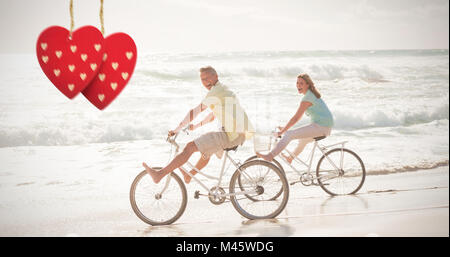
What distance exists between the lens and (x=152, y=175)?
3.42 meters

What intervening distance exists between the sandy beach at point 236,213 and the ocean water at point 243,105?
2.97 ft

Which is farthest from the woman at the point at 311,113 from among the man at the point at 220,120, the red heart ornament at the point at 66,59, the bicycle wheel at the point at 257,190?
the red heart ornament at the point at 66,59

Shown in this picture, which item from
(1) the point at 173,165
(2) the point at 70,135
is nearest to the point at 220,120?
(1) the point at 173,165

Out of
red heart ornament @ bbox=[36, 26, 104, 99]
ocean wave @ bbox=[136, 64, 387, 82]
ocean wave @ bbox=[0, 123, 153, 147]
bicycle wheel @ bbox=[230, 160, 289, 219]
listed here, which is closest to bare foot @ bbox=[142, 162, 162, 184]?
bicycle wheel @ bbox=[230, 160, 289, 219]

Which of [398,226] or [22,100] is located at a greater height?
[22,100]

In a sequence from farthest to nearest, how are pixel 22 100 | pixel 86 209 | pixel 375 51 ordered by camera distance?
pixel 375 51, pixel 22 100, pixel 86 209

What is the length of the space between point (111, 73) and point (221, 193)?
127cm

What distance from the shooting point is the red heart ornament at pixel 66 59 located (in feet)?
11.2

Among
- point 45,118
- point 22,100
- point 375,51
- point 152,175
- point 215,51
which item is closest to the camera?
point 152,175

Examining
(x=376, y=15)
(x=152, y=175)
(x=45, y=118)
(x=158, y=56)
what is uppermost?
(x=376, y=15)

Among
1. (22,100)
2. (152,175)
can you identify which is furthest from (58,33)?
(22,100)

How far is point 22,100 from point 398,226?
10.2m

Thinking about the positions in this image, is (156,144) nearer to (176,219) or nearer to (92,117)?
(92,117)

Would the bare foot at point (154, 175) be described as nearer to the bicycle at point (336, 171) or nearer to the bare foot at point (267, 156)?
the bare foot at point (267, 156)
